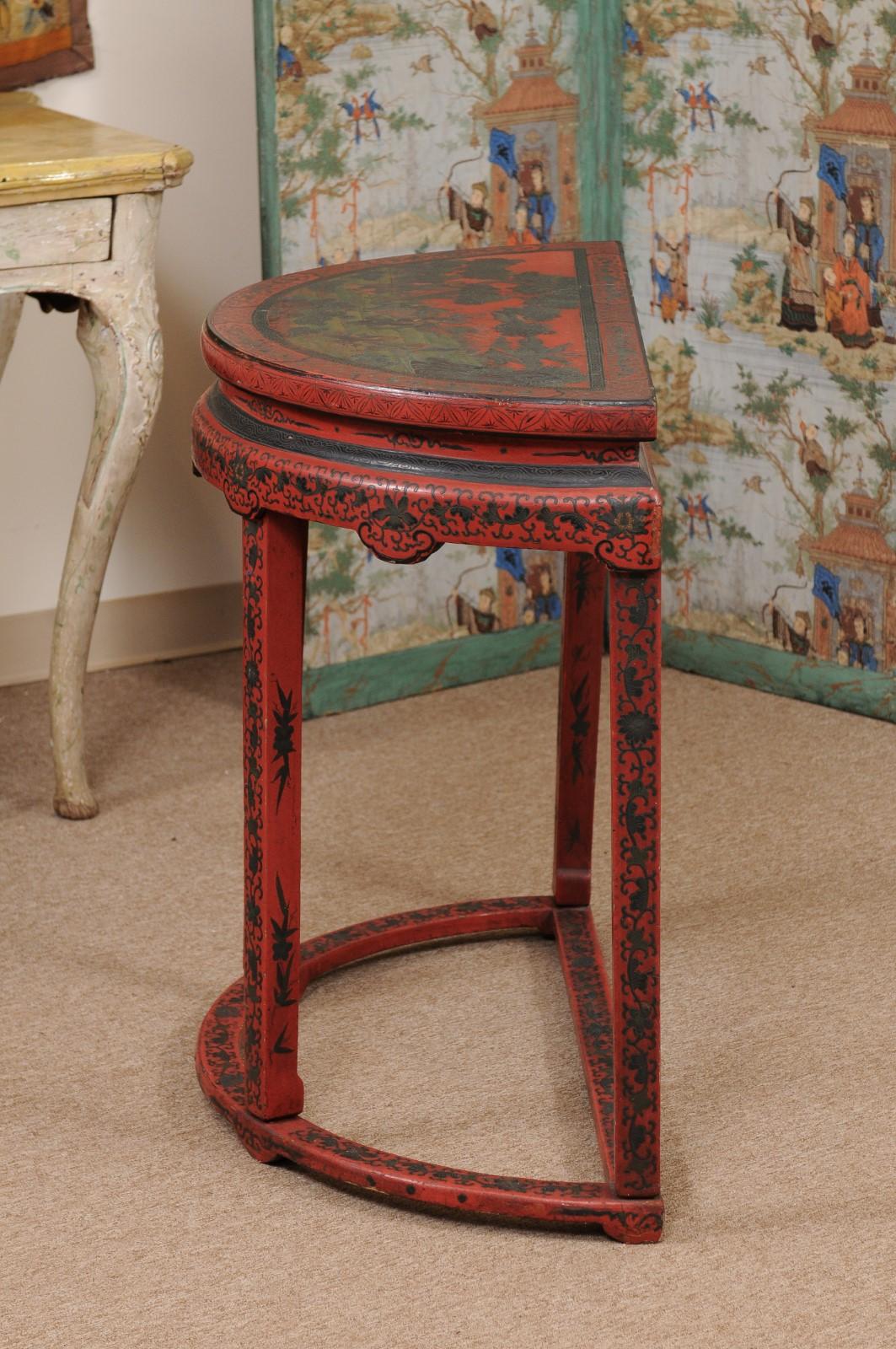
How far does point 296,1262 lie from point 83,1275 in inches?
Result: 6.8

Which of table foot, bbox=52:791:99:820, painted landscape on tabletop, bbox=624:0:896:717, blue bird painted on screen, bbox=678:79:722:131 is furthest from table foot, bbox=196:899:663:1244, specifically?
blue bird painted on screen, bbox=678:79:722:131

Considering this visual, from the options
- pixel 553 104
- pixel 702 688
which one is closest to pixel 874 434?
pixel 702 688

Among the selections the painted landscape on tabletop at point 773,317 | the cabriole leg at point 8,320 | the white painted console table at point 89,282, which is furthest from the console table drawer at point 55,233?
the painted landscape on tabletop at point 773,317

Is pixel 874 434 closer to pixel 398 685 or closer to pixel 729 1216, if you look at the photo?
pixel 398 685

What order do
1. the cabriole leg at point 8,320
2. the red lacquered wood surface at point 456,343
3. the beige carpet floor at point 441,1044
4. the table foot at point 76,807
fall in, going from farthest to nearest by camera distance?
1. the cabriole leg at point 8,320
2. the table foot at point 76,807
3. the beige carpet floor at point 441,1044
4. the red lacquered wood surface at point 456,343

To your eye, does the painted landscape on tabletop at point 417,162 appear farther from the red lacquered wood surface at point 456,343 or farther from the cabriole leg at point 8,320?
the red lacquered wood surface at point 456,343

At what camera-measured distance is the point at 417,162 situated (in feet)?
8.64

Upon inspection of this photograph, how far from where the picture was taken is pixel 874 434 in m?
2.57

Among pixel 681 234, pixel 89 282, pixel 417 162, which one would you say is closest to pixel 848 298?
pixel 681 234

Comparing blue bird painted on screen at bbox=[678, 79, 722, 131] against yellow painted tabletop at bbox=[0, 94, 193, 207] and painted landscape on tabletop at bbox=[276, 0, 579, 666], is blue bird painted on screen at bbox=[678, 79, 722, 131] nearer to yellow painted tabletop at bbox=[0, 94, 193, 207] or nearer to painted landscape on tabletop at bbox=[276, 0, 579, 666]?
painted landscape on tabletop at bbox=[276, 0, 579, 666]

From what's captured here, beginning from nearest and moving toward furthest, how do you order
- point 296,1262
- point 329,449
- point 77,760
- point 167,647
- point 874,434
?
1. point 329,449
2. point 296,1262
3. point 77,760
4. point 874,434
5. point 167,647

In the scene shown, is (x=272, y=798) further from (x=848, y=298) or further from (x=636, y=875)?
(x=848, y=298)

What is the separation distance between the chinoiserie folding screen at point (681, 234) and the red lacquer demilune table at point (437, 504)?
2.81 ft

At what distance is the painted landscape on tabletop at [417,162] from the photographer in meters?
2.53
